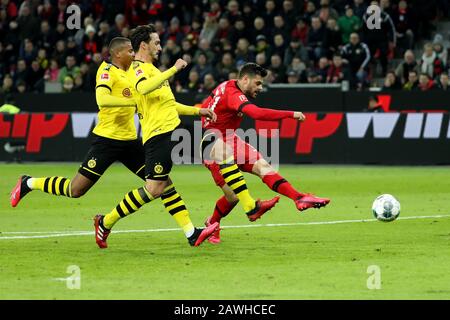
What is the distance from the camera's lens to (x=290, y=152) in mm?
26016

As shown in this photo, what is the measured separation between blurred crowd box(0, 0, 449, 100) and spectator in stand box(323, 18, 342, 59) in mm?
26

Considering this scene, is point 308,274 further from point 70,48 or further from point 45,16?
point 45,16

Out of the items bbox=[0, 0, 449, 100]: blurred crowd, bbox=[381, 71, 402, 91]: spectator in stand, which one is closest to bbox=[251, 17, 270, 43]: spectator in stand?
bbox=[0, 0, 449, 100]: blurred crowd

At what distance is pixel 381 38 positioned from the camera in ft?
93.9

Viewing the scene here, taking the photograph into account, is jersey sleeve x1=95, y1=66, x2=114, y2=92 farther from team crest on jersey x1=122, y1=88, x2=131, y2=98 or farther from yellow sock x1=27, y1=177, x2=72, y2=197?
yellow sock x1=27, y1=177, x2=72, y2=197

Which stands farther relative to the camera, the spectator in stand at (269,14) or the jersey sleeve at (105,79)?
the spectator in stand at (269,14)

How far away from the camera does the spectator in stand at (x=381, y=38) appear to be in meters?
28.6

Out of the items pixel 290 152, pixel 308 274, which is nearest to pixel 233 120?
pixel 308 274

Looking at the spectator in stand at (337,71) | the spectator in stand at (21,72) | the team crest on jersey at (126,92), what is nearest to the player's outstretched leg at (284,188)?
the team crest on jersey at (126,92)

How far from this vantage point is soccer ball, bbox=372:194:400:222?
544 inches

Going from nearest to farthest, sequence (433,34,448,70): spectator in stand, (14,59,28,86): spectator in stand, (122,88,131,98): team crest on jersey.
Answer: (122,88,131,98): team crest on jersey → (433,34,448,70): spectator in stand → (14,59,28,86): spectator in stand

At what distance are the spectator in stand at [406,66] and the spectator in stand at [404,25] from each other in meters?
1.44

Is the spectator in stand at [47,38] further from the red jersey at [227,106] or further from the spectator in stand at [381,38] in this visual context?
the red jersey at [227,106]

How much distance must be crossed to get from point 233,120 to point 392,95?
14080mm
